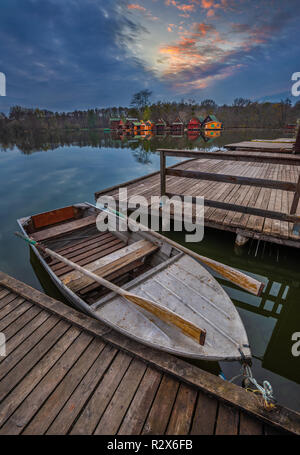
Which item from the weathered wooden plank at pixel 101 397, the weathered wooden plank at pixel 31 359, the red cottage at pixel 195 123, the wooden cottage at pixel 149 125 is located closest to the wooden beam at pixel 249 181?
the weathered wooden plank at pixel 101 397

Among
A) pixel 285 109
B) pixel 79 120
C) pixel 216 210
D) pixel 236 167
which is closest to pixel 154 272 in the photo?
pixel 216 210

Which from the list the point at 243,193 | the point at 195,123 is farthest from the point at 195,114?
the point at 243,193

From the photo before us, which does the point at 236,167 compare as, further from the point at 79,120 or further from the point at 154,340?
the point at 79,120

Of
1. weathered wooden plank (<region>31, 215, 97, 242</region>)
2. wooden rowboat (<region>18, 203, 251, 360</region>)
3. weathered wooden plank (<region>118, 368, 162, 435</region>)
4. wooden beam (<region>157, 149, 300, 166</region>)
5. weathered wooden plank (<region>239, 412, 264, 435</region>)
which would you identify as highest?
wooden beam (<region>157, 149, 300, 166</region>)

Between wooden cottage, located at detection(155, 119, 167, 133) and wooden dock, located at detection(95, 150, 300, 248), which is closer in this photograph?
wooden dock, located at detection(95, 150, 300, 248)

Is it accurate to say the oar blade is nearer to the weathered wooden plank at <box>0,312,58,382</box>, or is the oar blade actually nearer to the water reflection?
the weathered wooden plank at <box>0,312,58,382</box>

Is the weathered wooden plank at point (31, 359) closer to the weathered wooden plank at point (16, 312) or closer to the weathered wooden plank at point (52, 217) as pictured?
the weathered wooden plank at point (16, 312)

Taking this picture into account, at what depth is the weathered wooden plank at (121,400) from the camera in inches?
80.3

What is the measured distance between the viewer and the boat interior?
164 inches

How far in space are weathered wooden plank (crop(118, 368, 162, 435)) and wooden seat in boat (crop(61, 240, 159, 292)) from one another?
6.44ft

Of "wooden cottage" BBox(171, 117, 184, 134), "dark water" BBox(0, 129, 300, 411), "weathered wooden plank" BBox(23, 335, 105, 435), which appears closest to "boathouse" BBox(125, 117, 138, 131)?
"wooden cottage" BBox(171, 117, 184, 134)

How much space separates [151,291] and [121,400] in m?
1.55

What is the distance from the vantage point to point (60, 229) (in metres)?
6.02

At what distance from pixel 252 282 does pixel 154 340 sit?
1645 mm
